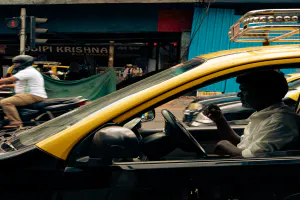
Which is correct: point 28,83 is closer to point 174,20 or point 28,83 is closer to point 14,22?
point 14,22

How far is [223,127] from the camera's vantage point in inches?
124

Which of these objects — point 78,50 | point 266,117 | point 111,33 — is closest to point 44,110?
point 266,117

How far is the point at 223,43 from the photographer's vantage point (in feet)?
55.0

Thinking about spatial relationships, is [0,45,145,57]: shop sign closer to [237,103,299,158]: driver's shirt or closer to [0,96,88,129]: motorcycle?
[0,96,88,129]: motorcycle

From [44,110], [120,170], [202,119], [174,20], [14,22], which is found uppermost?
[174,20]

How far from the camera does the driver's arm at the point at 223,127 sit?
313 centimetres

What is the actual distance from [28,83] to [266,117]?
18.3 ft

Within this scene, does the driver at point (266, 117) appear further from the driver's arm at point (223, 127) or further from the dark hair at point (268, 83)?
the driver's arm at point (223, 127)

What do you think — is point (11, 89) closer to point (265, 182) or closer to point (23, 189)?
point (23, 189)

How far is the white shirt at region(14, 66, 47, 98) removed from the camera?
7.18 meters

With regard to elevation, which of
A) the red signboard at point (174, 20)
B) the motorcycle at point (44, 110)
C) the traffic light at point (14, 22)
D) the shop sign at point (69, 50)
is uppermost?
the red signboard at point (174, 20)

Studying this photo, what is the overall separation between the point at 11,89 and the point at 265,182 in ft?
22.2

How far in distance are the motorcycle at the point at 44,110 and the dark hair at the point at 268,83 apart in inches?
185

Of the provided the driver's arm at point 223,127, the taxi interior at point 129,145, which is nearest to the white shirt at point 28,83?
the driver's arm at point 223,127
